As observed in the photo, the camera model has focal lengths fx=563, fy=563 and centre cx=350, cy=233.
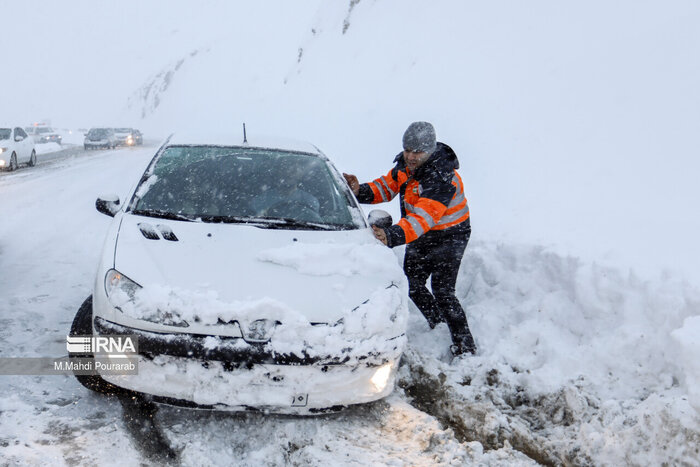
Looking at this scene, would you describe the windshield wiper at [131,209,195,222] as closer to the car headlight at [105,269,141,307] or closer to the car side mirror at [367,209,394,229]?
the car headlight at [105,269,141,307]

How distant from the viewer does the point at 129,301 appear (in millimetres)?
2816

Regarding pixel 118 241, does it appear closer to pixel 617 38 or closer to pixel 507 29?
pixel 617 38

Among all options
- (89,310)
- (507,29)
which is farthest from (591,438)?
(507,29)

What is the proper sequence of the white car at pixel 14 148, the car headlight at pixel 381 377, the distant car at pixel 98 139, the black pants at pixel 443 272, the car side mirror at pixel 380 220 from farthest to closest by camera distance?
1. the distant car at pixel 98 139
2. the white car at pixel 14 148
3. the black pants at pixel 443 272
4. the car side mirror at pixel 380 220
5. the car headlight at pixel 381 377

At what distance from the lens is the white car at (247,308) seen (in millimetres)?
2746

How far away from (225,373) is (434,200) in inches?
78.5

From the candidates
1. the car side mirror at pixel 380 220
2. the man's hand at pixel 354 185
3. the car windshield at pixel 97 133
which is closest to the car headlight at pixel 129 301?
the car side mirror at pixel 380 220

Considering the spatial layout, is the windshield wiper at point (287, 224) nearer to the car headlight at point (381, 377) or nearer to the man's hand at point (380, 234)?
the man's hand at point (380, 234)

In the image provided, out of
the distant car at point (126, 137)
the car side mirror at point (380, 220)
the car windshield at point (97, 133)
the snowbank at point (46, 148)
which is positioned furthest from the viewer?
A: the distant car at point (126, 137)

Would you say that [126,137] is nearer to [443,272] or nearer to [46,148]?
[46,148]

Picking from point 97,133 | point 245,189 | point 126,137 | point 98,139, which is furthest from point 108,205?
point 126,137

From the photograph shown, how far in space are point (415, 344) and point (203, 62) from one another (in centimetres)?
6534

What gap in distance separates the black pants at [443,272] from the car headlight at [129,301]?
7.14 feet

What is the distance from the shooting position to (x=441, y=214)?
4.02m
